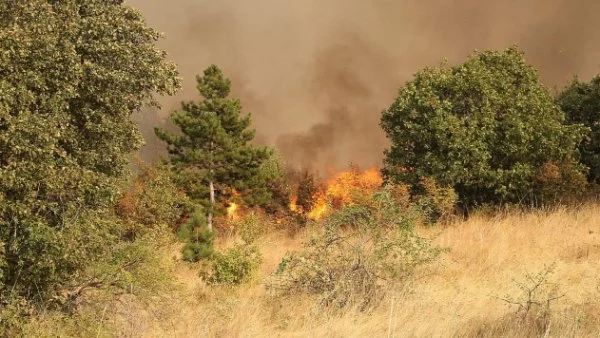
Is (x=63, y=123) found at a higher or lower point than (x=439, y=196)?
lower

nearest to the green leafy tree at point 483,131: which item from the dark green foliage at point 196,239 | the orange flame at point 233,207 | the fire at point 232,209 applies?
the dark green foliage at point 196,239

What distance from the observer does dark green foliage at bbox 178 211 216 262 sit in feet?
Result: 56.7

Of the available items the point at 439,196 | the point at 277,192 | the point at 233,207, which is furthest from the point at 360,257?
the point at 277,192

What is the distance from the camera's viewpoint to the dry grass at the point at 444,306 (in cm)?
798

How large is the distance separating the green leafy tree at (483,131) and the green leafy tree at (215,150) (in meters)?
15.0

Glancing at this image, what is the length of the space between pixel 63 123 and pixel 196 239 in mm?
8971

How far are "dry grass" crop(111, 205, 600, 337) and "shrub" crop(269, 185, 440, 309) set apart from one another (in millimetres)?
448

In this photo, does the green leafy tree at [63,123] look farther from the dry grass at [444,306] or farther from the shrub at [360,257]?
the shrub at [360,257]

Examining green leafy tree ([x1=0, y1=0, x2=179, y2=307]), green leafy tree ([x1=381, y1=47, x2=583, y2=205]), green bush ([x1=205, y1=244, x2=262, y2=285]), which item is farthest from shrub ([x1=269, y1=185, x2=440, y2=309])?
green leafy tree ([x1=381, y1=47, x2=583, y2=205])

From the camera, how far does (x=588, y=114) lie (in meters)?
32.3

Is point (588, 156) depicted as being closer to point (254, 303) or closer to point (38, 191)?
point (254, 303)

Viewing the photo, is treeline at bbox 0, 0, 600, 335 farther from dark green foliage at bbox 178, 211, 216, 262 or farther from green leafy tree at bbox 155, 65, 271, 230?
green leafy tree at bbox 155, 65, 271, 230

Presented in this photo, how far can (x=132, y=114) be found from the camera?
11258 millimetres

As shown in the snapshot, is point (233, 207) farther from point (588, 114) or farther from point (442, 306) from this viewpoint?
point (442, 306)
